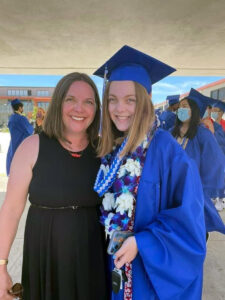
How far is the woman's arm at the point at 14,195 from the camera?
1.38 meters

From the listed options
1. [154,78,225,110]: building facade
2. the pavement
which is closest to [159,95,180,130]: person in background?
the pavement

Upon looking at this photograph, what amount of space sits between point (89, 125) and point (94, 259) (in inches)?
33.0

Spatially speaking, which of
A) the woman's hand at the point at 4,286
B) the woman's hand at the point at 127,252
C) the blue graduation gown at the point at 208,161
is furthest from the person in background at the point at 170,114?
the woman's hand at the point at 4,286

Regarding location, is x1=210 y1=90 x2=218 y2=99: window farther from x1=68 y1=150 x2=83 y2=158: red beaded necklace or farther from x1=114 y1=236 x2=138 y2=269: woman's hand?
x1=114 y1=236 x2=138 y2=269: woman's hand

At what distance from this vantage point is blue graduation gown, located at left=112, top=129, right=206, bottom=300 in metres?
1.16

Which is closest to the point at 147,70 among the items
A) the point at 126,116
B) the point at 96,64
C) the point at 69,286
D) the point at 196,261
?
the point at 126,116

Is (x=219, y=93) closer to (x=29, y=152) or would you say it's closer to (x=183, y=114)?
(x=183, y=114)

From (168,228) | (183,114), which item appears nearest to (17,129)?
(183,114)

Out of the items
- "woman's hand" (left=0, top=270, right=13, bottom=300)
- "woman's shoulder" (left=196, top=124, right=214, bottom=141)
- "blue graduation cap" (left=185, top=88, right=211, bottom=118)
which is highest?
"blue graduation cap" (left=185, top=88, right=211, bottom=118)

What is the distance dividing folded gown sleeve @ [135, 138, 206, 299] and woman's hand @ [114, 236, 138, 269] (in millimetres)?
26

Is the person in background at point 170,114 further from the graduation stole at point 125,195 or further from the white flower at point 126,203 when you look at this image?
the white flower at point 126,203

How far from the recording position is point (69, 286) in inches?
55.9

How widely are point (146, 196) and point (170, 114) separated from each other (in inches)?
169

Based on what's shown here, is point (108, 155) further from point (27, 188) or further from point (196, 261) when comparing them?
point (196, 261)
